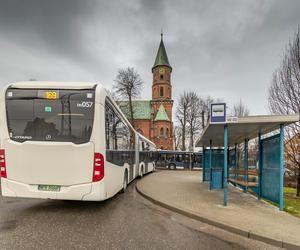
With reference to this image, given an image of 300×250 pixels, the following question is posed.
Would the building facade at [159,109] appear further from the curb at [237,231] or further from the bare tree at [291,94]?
the curb at [237,231]

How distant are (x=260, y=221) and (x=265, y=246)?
1.35 m

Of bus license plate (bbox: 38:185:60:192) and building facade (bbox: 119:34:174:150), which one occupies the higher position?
building facade (bbox: 119:34:174:150)

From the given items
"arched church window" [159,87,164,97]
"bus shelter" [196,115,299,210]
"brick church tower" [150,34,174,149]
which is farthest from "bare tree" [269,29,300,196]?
"arched church window" [159,87,164,97]

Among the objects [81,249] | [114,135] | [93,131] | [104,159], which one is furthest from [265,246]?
[114,135]

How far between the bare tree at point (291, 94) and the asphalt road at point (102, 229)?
7.89 metres

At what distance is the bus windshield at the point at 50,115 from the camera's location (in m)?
5.62

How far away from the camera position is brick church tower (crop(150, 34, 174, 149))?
51688 millimetres

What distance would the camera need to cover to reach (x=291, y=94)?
1099cm

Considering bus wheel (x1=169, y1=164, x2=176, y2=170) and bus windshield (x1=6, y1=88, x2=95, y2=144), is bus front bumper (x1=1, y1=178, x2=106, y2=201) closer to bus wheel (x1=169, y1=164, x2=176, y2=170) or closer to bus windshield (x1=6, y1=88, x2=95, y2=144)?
bus windshield (x1=6, y1=88, x2=95, y2=144)

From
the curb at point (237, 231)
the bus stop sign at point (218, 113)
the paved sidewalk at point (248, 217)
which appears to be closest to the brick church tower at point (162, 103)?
the paved sidewalk at point (248, 217)

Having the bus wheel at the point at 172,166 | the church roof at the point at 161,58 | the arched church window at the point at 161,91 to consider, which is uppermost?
the church roof at the point at 161,58

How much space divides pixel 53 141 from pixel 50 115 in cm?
66

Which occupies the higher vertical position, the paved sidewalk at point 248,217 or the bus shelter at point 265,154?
the bus shelter at point 265,154

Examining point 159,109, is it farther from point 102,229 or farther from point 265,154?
point 102,229
